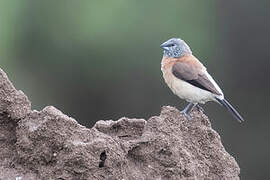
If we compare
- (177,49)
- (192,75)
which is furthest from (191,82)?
(177,49)

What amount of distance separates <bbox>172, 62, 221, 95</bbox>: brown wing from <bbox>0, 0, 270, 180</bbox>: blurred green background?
11.1 m

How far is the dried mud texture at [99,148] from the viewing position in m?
6.66

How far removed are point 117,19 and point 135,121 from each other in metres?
13.7

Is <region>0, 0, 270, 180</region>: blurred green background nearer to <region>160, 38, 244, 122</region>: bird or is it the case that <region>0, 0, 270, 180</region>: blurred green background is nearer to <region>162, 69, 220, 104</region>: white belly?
<region>160, 38, 244, 122</region>: bird

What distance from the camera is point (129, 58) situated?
21.5 meters

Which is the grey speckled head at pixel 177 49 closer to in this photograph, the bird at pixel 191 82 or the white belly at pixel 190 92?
the bird at pixel 191 82

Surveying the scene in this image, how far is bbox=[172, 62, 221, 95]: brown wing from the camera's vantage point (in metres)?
9.19

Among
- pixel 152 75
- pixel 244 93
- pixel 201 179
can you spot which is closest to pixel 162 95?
pixel 152 75

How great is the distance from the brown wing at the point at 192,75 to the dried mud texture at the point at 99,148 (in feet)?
5.55

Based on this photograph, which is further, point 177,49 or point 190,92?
point 177,49

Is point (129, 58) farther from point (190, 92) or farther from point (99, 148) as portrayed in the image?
point (99, 148)

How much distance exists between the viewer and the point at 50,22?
70.3 feet

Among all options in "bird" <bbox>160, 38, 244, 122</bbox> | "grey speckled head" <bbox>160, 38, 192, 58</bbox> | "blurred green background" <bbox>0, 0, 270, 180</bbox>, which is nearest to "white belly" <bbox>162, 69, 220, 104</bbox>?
"bird" <bbox>160, 38, 244, 122</bbox>

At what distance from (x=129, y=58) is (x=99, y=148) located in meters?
14.9
